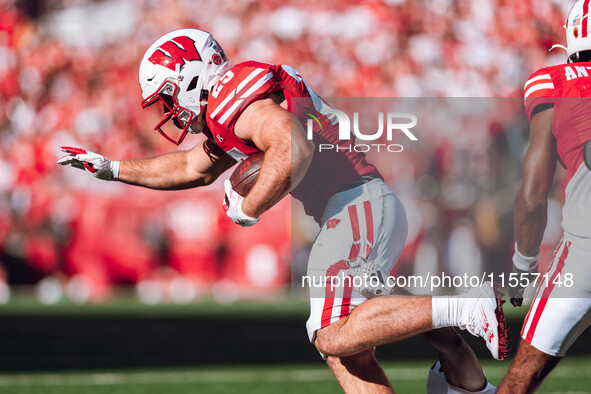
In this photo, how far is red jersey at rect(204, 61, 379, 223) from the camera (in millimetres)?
4074

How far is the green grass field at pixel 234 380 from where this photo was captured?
6020 mm

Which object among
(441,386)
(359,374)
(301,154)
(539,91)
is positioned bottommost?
(441,386)

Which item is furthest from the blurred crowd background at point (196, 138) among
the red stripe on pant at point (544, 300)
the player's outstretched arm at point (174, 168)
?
the red stripe on pant at point (544, 300)

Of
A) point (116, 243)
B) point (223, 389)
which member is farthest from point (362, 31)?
point (223, 389)

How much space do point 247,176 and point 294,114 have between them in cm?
39

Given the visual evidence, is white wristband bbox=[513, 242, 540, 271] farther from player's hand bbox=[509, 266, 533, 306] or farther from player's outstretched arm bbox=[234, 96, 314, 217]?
player's outstretched arm bbox=[234, 96, 314, 217]

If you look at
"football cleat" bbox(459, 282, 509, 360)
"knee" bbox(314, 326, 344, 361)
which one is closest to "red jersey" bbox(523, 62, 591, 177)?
"football cleat" bbox(459, 282, 509, 360)

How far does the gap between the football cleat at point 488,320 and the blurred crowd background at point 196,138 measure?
465 cm

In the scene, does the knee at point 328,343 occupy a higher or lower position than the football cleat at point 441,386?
higher

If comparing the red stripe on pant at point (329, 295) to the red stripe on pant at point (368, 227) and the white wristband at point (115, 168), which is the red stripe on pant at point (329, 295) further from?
the white wristband at point (115, 168)

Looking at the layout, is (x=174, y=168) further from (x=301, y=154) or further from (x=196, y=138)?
(x=196, y=138)

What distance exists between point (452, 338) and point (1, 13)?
13.2 meters

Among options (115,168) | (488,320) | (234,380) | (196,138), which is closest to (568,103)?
(488,320)

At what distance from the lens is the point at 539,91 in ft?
11.8
